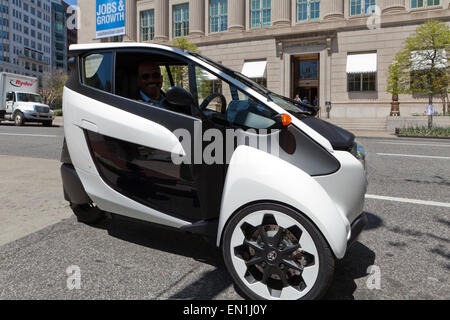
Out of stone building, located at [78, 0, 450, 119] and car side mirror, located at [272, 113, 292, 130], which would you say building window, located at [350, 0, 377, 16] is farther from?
car side mirror, located at [272, 113, 292, 130]

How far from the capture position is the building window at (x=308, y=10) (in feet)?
94.4

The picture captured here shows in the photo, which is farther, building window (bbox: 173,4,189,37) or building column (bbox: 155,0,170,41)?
building column (bbox: 155,0,170,41)

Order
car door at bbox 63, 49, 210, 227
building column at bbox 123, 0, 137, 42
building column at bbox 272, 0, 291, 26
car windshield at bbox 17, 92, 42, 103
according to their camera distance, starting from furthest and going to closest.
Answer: building column at bbox 123, 0, 137, 42 < building column at bbox 272, 0, 291, 26 < car windshield at bbox 17, 92, 42, 103 < car door at bbox 63, 49, 210, 227

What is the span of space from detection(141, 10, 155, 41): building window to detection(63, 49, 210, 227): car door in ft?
117

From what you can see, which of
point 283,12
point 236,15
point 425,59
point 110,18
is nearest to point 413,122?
point 425,59

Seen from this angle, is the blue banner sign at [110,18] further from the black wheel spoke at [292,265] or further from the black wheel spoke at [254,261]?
the black wheel spoke at [292,265]

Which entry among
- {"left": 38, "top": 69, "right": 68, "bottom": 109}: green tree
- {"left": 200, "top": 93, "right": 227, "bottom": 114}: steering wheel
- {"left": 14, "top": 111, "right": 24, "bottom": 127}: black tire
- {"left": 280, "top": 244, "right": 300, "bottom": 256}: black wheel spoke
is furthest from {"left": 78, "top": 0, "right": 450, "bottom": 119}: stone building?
{"left": 38, "top": 69, "right": 68, "bottom": 109}: green tree

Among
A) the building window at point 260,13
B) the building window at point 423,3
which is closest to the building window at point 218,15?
the building window at point 260,13

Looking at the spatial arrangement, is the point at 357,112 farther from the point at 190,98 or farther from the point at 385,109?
the point at 190,98

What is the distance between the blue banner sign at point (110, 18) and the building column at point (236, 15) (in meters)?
11.7

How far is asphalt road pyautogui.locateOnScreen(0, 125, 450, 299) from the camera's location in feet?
8.04

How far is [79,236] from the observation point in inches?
138
